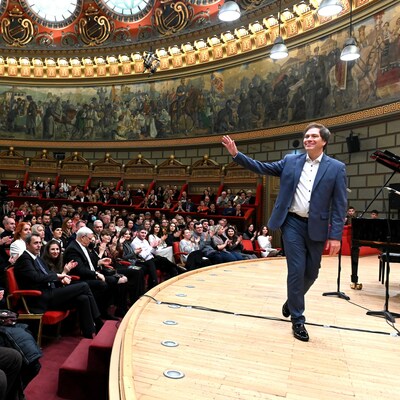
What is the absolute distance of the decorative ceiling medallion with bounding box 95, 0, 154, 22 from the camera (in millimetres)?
17641

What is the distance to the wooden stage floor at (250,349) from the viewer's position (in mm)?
2074

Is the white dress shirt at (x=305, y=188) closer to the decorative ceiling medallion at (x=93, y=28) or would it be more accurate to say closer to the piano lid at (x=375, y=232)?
the piano lid at (x=375, y=232)

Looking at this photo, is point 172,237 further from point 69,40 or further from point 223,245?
point 69,40

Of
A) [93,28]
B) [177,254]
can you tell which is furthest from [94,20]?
[177,254]

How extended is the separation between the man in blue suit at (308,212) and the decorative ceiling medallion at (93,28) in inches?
686

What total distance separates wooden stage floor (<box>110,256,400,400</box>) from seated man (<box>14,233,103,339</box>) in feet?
2.51

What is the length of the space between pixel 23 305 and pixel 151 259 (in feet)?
8.78

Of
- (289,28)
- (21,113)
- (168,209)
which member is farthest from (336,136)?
(21,113)

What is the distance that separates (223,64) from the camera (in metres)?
15.1

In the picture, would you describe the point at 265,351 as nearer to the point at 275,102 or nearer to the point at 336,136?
the point at 336,136

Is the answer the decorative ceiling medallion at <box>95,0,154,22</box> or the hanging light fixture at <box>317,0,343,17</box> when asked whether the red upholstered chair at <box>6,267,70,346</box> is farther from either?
the decorative ceiling medallion at <box>95,0,154,22</box>

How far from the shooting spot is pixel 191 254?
7.10m

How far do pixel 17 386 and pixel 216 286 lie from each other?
2.58 metres

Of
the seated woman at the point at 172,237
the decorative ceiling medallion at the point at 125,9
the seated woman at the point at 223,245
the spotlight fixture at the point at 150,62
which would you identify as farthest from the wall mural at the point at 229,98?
the seated woman at the point at 172,237
